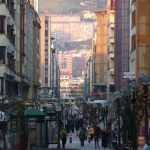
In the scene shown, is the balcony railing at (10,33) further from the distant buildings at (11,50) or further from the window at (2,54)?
the window at (2,54)

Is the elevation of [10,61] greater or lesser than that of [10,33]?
lesser

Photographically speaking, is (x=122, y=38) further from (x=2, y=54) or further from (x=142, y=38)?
(x=2, y=54)

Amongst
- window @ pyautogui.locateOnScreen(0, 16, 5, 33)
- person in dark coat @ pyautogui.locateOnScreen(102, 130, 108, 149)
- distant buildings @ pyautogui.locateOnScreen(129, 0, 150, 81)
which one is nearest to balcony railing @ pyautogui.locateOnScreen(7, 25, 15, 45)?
window @ pyautogui.locateOnScreen(0, 16, 5, 33)

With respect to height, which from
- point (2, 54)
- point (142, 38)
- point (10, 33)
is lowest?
point (2, 54)

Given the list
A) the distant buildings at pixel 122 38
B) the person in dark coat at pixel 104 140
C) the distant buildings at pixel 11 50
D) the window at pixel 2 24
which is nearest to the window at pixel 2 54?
the distant buildings at pixel 11 50

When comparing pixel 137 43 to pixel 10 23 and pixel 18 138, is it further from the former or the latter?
pixel 18 138

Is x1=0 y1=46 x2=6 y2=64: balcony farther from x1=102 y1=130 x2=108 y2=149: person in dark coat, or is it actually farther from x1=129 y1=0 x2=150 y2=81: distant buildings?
x1=102 y1=130 x2=108 y2=149: person in dark coat

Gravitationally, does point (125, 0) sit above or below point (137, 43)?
above

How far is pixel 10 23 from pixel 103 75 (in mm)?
113405

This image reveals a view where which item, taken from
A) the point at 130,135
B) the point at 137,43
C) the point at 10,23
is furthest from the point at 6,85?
the point at 130,135

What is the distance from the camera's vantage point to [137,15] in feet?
242

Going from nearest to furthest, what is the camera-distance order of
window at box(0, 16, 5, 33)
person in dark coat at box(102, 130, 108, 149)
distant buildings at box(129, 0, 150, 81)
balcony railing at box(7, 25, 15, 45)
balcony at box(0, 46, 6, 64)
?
person in dark coat at box(102, 130, 108, 149) < balcony at box(0, 46, 6, 64) < window at box(0, 16, 5, 33) < distant buildings at box(129, 0, 150, 81) < balcony railing at box(7, 25, 15, 45)

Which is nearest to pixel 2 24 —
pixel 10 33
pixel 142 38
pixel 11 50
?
pixel 11 50

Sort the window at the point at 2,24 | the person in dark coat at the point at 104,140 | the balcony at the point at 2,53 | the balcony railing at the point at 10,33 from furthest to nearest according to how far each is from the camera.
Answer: the balcony railing at the point at 10,33 < the window at the point at 2,24 < the balcony at the point at 2,53 < the person in dark coat at the point at 104,140
